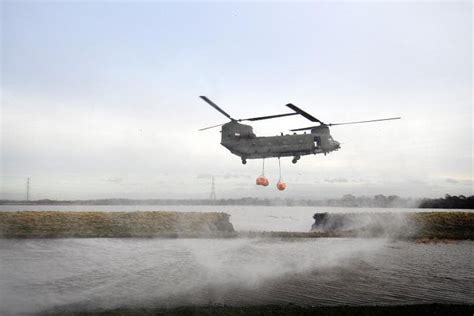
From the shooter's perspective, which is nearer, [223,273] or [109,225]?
[223,273]

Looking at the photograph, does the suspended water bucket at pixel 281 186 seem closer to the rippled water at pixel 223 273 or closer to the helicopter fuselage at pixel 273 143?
the helicopter fuselage at pixel 273 143

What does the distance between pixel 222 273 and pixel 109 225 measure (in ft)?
81.4

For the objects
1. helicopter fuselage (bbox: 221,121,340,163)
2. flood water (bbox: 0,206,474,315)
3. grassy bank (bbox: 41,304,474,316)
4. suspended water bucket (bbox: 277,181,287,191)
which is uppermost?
helicopter fuselage (bbox: 221,121,340,163)

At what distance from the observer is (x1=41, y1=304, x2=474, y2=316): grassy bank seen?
16.3 m

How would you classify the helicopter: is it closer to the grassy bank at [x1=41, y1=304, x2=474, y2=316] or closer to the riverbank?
the grassy bank at [x1=41, y1=304, x2=474, y2=316]

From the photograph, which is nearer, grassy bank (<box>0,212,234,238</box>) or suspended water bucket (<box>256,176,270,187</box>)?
suspended water bucket (<box>256,176,270,187</box>)

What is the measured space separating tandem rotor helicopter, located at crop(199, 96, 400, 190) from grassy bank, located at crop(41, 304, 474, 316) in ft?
24.2

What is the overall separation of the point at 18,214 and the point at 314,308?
43667mm

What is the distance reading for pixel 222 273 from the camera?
86.8 ft

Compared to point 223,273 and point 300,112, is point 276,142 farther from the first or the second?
point 223,273

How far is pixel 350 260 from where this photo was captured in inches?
1282

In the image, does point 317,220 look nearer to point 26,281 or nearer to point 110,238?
point 110,238

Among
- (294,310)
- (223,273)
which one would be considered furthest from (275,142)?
(223,273)

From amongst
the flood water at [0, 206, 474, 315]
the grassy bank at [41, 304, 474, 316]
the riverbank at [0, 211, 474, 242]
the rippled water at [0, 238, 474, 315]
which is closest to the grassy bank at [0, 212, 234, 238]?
the riverbank at [0, 211, 474, 242]
